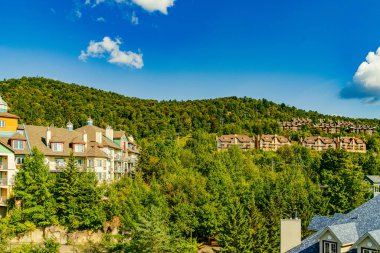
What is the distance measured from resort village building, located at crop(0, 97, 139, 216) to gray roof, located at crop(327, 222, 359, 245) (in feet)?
122

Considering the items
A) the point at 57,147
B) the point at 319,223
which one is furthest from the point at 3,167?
A: the point at 319,223

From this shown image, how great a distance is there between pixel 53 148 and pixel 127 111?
241ft

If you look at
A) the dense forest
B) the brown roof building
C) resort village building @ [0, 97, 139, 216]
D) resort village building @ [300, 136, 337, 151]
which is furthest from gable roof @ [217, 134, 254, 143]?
resort village building @ [0, 97, 139, 216]

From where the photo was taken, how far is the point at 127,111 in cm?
12488

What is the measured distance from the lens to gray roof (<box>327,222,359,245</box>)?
61.6 feet

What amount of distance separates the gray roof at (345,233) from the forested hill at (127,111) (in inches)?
3144

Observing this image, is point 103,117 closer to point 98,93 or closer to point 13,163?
point 98,93

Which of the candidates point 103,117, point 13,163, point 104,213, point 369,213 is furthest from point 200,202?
point 103,117

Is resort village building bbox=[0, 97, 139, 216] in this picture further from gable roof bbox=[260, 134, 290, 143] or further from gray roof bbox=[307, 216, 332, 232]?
gable roof bbox=[260, 134, 290, 143]

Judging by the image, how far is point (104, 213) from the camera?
147 ft

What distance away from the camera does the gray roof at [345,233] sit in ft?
61.6

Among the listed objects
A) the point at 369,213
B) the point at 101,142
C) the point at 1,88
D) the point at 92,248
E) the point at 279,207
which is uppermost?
the point at 1,88

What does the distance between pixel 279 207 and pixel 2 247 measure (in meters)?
33.5

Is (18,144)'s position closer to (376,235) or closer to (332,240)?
(332,240)
